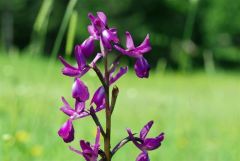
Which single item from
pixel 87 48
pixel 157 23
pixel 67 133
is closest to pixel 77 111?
pixel 67 133

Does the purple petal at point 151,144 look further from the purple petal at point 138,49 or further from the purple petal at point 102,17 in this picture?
the purple petal at point 102,17

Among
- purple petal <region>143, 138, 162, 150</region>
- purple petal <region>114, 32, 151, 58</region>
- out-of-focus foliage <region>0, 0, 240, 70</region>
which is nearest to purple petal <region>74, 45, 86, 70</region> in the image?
purple petal <region>114, 32, 151, 58</region>

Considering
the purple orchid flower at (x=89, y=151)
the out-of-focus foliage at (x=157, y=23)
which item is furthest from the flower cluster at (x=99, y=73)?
the out-of-focus foliage at (x=157, y=23)

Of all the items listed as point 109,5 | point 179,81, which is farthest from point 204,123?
point 109,5

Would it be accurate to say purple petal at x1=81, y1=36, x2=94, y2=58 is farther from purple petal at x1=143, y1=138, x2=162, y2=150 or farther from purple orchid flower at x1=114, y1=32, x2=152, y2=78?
purple petal at x1=143, y1=138, x2=162, y2=150

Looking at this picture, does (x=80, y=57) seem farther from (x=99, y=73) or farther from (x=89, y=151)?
(x=89, y=151)

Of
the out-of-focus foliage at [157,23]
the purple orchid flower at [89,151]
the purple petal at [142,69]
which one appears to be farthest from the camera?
the out-of-focus foliage at [157,23]
